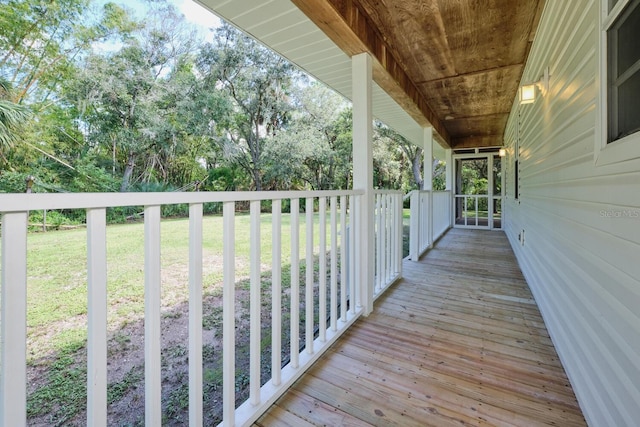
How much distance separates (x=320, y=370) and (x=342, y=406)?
300 mm

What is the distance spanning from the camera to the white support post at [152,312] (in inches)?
34.0

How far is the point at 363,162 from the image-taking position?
7.63ft

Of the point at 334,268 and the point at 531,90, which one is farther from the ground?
the point at 531,90

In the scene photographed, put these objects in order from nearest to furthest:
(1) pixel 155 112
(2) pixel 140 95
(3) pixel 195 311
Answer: (3) pixel 195 311, (2) pixel 140 95, (1) pixel 155 112

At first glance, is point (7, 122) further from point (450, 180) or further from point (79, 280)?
point (450, 180)

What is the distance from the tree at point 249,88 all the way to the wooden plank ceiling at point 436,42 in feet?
31.2

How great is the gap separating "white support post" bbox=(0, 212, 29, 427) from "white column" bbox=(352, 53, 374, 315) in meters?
1.90

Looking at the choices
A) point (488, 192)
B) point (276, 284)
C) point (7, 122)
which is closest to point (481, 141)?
point (488, 192)

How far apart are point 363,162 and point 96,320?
77.7 inches

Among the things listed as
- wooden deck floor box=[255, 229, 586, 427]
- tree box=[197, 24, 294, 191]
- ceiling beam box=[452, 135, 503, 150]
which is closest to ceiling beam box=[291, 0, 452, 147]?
wooden deck floor box=[255, 229, 586, 427]

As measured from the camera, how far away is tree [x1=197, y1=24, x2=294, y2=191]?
1176 cm

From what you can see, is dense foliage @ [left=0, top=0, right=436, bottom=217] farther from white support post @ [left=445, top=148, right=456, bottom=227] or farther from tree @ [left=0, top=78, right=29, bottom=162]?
white support post @ [left=445, top=148, right=456, bottom=227]

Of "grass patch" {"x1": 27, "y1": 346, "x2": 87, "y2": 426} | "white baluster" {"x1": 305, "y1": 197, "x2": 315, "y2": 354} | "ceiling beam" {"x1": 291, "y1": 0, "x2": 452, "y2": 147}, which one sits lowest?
"grass patch" {"x1": 27, "y1": 346, "x2": 87, "y2": 426}

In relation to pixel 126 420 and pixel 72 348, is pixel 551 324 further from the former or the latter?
pixel 72 348
